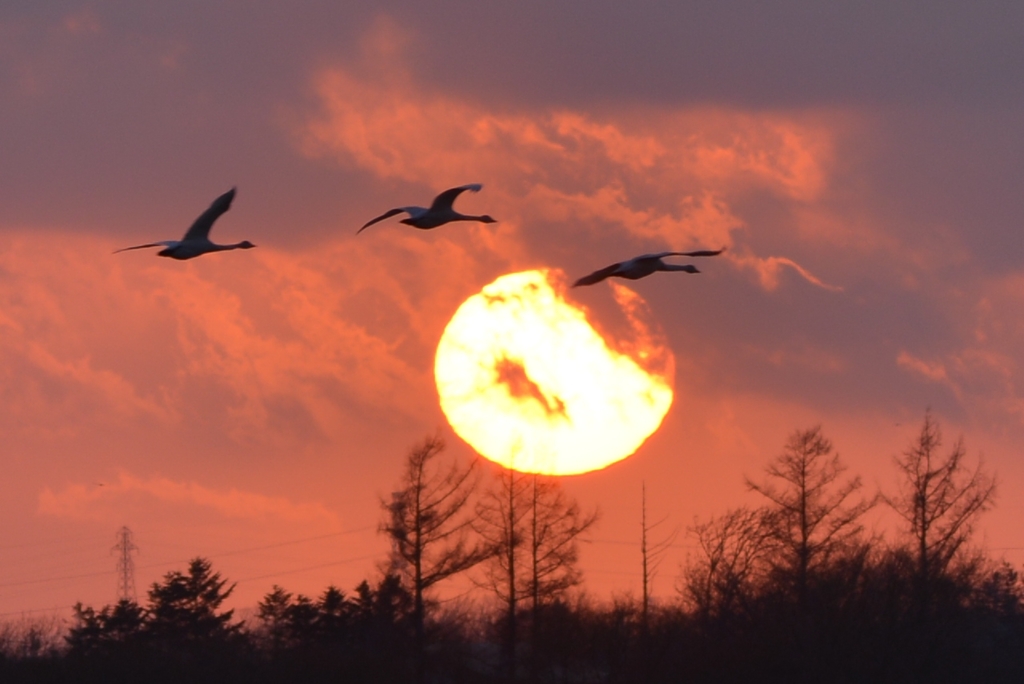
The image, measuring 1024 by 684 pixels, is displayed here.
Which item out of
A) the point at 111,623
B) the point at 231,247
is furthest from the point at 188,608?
the point at 231,247

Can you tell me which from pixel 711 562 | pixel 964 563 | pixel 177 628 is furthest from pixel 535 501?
pixel 177 628

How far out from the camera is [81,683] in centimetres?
5000

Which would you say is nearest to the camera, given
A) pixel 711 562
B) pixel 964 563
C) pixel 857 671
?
pixel 857 671

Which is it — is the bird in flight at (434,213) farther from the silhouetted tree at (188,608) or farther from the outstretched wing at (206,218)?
the silhouetted tree at (188,608)

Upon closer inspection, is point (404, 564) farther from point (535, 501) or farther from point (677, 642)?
point (677, 642)

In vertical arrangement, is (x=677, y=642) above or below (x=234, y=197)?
below

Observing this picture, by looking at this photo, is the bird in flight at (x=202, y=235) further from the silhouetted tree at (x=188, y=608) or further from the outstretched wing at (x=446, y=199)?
the silhouetted tree at (x=188, y=608)

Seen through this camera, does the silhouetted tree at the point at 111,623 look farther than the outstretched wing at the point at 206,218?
Yes

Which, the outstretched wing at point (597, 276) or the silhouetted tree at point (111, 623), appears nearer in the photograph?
the outstretched wing at point (597, 276)

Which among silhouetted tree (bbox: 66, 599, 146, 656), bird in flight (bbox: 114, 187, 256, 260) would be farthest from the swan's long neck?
silhouetted tree (bbox: 66, 599, 146, 656)

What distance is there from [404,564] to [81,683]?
1185 cm

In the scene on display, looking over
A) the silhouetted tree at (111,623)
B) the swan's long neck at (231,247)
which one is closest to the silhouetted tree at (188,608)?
the silhouetted tree at (111,623)

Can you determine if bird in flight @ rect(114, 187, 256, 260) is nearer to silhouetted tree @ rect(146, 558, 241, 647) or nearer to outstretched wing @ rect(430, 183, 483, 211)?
outstretched wing @ rect(430, 183, 483, 211)

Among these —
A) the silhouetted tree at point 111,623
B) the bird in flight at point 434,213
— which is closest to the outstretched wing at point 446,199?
the bird in flight at point 434,213
